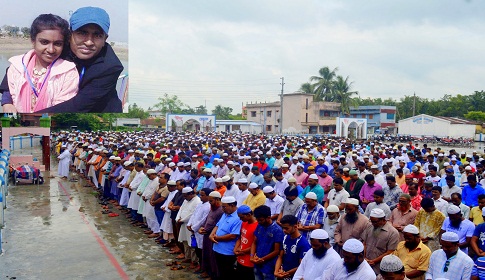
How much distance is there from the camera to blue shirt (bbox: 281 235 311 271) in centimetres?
474

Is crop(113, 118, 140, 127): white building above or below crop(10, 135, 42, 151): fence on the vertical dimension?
above

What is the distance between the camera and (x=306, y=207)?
5.95m

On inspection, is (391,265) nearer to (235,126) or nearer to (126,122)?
(235,126)

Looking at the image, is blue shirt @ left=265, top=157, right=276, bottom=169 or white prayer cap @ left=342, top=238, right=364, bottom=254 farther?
blue shirt @ left=265, top=157, right=276, bottom=169

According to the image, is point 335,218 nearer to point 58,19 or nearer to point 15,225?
point 15,225

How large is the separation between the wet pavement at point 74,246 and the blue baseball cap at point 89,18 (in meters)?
6.04

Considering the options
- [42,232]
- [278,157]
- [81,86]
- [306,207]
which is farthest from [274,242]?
[81,86]

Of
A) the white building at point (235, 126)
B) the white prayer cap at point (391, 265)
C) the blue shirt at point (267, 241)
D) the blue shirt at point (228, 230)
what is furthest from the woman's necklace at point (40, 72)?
the white building at point (235, 126)

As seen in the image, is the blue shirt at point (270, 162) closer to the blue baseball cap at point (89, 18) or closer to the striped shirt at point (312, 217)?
the blue baseball cap at point (89, 18)

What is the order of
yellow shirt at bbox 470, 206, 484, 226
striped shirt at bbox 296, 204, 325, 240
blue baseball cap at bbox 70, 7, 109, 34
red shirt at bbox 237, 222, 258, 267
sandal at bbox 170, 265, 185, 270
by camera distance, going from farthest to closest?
blue baseball cap at bbox 70, 7, 109, 34 → sandal at bbox 170, 265, 185, 270 → yellow shirt at bbox 470, 206, 484, 226 → striped shirt at bbox 296, 204, 325, 240 → red shirt at bbox 237, 222, 258, 267

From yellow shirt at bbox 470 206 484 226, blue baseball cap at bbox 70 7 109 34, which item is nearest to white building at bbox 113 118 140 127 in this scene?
blue baseball cap at bbox 70 7 109 34

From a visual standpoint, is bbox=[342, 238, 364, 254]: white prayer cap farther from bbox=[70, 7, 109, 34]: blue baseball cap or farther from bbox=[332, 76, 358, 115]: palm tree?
bbox=[332, 76, 358, 115]: palm tree

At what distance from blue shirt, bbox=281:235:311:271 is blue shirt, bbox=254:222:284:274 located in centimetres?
15

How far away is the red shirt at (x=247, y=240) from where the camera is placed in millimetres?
5508
